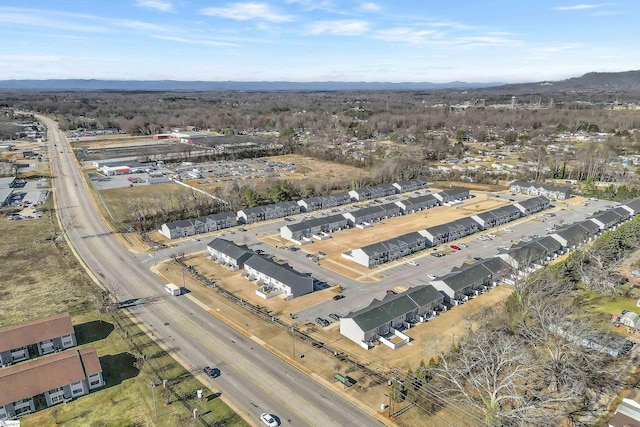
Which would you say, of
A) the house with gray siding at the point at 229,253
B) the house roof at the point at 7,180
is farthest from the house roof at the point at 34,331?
the house roof at the point at 7,180

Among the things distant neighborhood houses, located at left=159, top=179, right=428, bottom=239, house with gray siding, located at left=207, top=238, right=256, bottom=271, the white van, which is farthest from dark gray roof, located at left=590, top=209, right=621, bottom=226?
the white van

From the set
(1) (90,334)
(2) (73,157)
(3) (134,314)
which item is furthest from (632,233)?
(2) (73,157)

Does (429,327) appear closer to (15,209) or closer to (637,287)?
(637,287)

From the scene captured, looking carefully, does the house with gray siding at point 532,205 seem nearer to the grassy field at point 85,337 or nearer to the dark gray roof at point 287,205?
the dark gray roof at point 287,205

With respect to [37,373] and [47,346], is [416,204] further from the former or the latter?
[37,373]

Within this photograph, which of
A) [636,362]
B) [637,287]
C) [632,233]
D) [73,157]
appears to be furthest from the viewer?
[73,157]

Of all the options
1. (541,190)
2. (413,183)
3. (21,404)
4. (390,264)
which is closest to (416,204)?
(413,183)
